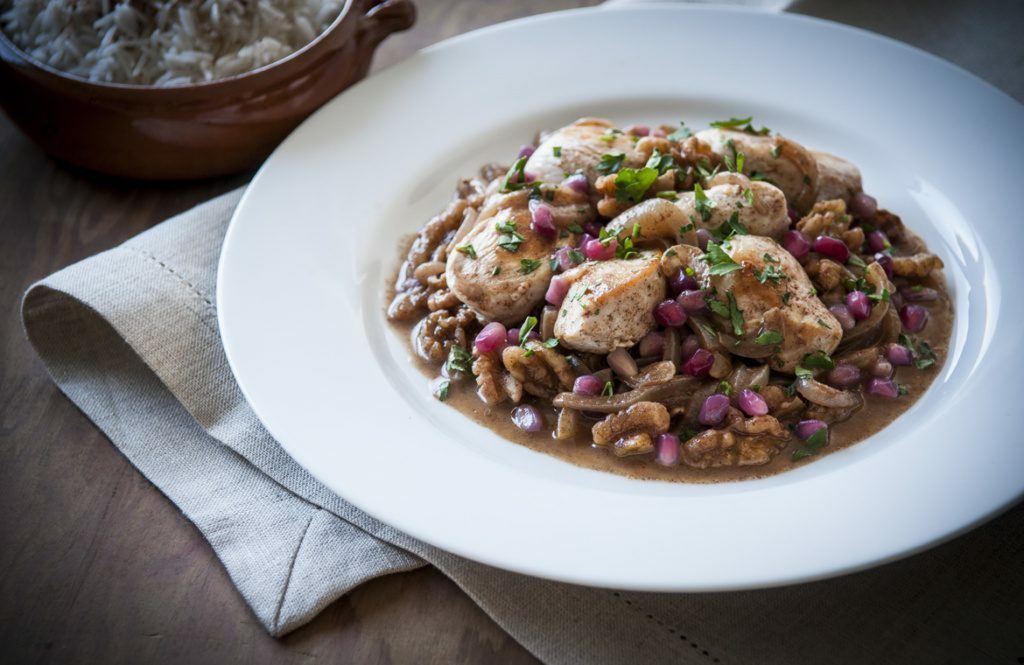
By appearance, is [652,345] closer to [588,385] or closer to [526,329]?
[588,385]

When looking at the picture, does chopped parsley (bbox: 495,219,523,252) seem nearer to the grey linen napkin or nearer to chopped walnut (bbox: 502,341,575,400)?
chopped walnut (bbox: 502,341,575,400)

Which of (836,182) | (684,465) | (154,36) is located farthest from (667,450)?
(154,36)

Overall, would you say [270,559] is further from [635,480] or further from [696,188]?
[696,188]

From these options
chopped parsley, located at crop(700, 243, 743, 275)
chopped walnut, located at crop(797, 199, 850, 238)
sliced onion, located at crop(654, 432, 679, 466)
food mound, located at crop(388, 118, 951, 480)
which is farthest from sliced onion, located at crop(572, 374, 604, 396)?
chopped walnut, located at crop(797, 199, 850, 238)

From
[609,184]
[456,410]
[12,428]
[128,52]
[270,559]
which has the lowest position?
[12,428]

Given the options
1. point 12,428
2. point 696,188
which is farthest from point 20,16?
point 696,188

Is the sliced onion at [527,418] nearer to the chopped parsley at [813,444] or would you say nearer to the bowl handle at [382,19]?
the chopped parsley at [813,444]

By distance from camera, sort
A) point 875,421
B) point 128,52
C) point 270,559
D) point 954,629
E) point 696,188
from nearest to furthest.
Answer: point 954,629, point 270,559, point 875,421, point 696,188, point 128,52
